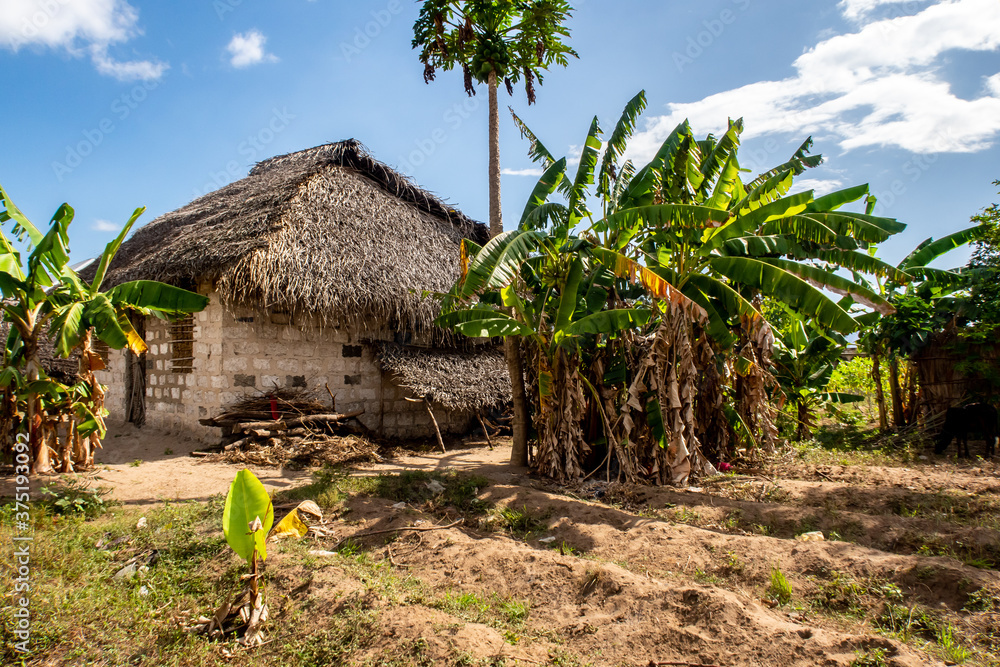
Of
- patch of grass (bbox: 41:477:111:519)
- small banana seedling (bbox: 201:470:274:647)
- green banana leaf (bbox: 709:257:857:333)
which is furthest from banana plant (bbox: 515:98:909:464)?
patch of grass (bbox: 41:477:111:519)

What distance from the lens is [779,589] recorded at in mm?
3641

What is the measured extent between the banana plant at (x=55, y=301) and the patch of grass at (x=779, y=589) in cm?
555

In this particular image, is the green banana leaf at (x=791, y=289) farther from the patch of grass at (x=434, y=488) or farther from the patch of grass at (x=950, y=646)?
the patch of grass at (x=434, y=488)

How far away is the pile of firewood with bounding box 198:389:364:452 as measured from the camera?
7.82 m

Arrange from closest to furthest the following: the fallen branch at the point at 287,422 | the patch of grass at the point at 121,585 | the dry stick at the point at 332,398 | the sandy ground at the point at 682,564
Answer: the sandy ground at the point at 682,564, the patch of grass at the point at 121,585, the fallen branch at the point at 287,422, the dry stick at the point at 332,398

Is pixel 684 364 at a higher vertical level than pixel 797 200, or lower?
lower

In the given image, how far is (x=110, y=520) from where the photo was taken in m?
5.04

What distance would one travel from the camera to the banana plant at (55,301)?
5566 millimetres

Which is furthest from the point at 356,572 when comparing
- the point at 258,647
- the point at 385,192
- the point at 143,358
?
the point at 385,192

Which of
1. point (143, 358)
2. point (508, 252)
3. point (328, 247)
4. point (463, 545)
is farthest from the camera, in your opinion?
point (143, 358)

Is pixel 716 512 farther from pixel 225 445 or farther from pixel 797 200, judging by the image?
pixel 225 445

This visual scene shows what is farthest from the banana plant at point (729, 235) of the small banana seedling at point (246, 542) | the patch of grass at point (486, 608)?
the small banana seedling at point (246, 542)

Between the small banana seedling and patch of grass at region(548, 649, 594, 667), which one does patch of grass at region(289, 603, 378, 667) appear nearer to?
the small banana seedling

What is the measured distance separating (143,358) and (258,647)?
26.9ft
